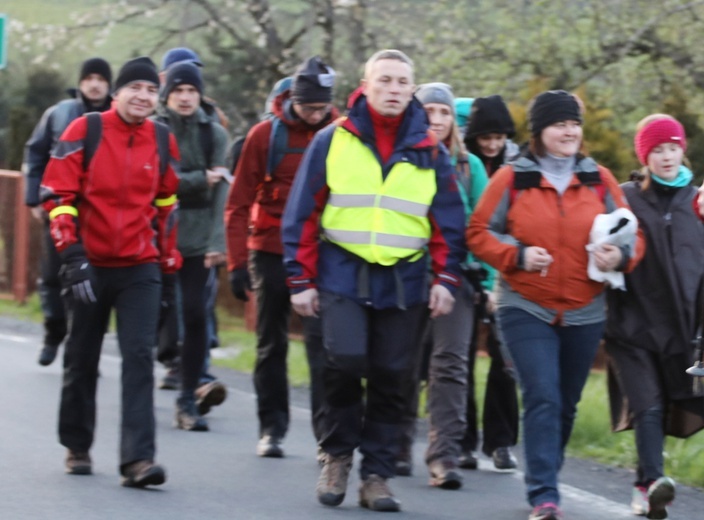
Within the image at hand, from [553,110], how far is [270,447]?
2607mm

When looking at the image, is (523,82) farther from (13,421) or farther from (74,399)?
(74,399)

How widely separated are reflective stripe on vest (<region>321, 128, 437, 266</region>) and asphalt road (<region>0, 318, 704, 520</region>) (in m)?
1.14

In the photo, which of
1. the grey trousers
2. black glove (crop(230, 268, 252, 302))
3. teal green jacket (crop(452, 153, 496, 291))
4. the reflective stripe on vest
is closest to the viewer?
the reflective stripe on vest

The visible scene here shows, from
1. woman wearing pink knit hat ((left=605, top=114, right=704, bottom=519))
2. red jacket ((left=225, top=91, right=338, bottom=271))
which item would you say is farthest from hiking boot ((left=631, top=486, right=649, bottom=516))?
red jacket ((left=225, top=91, right=338, bottom=271))

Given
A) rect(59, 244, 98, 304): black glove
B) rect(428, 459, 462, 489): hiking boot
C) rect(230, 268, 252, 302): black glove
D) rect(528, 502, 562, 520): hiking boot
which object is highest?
rect(59, 244, 98, 304): black glove

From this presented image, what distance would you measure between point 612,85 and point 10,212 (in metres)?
6.30

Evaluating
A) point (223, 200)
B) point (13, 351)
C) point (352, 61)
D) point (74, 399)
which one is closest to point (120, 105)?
point (74, 399)

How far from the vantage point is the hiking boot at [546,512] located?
7160 millimetres

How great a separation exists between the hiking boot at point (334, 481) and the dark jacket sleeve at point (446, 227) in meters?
0.89

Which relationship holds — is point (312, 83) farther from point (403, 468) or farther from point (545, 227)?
point (403, 468)

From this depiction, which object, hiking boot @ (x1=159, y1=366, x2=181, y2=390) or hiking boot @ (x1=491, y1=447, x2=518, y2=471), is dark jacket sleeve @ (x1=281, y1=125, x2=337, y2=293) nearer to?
hiking boot @ (x1=491, y1=447, x2=518, y2=471)

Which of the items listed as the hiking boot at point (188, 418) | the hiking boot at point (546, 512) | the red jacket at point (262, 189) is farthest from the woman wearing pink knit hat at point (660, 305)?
the hiking boot at point (188, 418)

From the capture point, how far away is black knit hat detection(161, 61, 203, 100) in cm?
984

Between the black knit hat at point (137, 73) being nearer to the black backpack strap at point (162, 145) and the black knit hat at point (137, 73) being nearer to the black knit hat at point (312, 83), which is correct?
the black backpack strap at point (162, 145)
